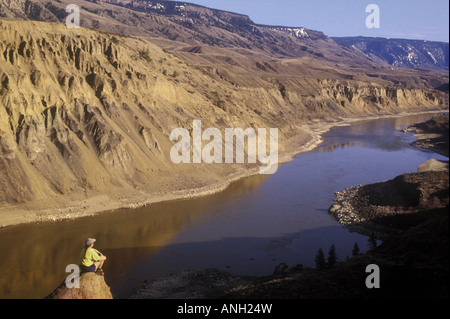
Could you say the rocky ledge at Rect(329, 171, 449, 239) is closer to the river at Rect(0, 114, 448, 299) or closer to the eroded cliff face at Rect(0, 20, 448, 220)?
the river at Rect(0, 114, 448, 299)

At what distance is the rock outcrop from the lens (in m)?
12.8

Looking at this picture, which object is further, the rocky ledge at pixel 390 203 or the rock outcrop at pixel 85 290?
the rocky ledge at pixel 390 203

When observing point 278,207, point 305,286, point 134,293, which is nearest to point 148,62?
point 278,207

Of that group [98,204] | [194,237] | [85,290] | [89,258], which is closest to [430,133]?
[194,237]

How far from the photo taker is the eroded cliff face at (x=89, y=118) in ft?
99.4

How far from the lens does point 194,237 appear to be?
26.3 meters

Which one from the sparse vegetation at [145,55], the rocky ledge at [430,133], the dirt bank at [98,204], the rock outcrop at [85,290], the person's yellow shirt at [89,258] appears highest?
the sparse vegetation at [145,55]

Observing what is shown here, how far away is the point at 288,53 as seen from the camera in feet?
629

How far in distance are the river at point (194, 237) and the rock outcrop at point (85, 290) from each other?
18.8ft

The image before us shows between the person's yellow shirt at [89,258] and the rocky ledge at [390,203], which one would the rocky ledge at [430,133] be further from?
the person's yellow shirt at [89,258]

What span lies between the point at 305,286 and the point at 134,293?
8.15 m

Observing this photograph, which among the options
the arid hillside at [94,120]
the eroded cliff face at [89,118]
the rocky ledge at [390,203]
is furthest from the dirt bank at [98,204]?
the rocky ledge at [390,203]

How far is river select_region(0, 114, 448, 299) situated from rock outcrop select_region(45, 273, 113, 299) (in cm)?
572
